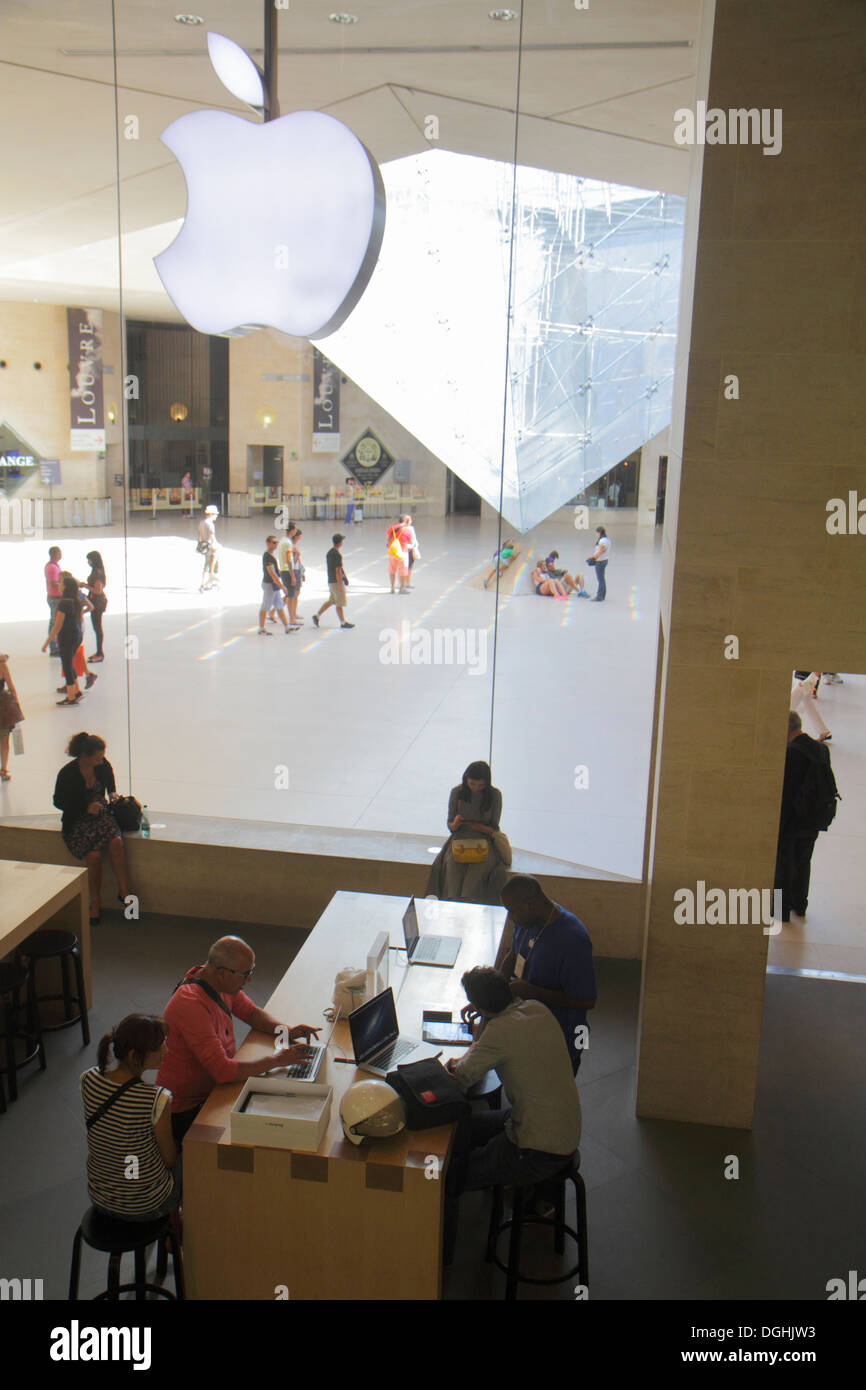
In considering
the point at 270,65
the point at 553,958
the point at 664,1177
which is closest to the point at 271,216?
the point at 270,65

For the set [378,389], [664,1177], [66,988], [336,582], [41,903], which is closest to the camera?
[664,1177]

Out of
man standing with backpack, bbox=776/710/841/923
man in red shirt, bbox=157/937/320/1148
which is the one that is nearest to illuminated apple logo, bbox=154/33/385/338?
man in red shirt, bbox=157/937/320/1148

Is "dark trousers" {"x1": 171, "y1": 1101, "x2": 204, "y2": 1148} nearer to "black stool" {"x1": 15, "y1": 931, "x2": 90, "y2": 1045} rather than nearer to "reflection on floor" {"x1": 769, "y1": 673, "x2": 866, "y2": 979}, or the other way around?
"black stool" {"x1": 15, "y1": 931, "x2": 90, "y2": 1045}

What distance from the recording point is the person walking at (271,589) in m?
11.7

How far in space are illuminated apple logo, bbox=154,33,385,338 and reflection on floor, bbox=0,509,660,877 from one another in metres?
3.68

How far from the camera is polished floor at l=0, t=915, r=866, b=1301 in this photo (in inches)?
159

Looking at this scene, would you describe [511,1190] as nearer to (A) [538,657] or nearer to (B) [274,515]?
(B) [274,515]

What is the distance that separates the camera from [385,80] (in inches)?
261

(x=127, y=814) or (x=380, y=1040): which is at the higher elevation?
(x=380, y=1040)

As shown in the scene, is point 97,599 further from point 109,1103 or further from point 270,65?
point 109,1103

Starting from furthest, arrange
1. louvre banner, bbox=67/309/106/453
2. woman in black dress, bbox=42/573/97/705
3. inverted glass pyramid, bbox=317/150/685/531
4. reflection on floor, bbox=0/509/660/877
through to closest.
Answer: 1. louvre banner, bbox=67/309/106/453
2. woman in black dress, bbox=42/573/97/705
3. reflection on floor, bbox=0/509/660/877
4. inverted glass pyramid, bbox=317/150/685/531

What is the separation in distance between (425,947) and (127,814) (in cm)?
292

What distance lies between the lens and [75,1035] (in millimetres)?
5668

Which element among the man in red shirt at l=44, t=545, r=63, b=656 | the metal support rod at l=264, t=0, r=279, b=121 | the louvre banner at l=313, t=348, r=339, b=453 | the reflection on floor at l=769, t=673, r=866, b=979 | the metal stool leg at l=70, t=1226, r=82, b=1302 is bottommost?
the reflection on floor at l=769, t=673, r=866, b=979
